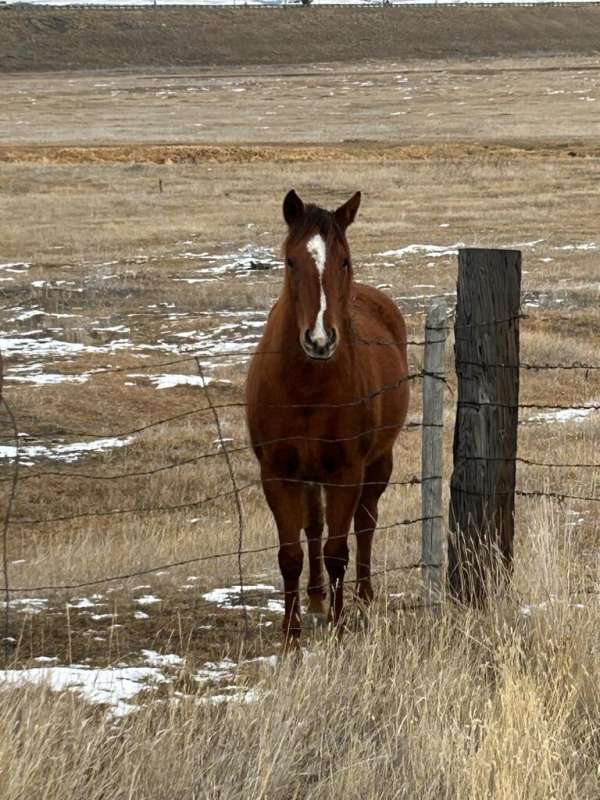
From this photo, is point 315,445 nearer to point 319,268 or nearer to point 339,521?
point 339,521

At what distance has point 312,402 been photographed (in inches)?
234

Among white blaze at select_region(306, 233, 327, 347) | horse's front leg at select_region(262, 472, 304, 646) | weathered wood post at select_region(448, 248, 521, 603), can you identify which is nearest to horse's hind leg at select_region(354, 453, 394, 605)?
horse's front leg at select_region(262, 472, 304, 646)

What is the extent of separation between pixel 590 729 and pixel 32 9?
401 feet

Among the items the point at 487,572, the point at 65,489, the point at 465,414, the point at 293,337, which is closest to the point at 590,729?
the point at 487,572

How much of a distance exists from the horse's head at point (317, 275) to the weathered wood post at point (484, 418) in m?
0.55

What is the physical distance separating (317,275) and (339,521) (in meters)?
1.27

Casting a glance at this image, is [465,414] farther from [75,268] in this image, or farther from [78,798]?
[75,268]

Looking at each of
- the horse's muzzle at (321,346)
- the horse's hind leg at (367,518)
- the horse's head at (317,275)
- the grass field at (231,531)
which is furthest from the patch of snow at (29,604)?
the horse's muzzle at (321,346)

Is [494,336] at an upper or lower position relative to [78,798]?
upper

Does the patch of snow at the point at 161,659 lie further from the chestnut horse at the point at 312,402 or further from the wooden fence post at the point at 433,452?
the wooden fence post at the point at 433,452

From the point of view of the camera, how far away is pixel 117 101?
78750mm

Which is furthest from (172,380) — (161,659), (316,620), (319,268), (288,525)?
(161,659)

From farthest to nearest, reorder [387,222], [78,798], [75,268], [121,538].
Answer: [387,222] < [75,268] < [121,538] < [78,798]

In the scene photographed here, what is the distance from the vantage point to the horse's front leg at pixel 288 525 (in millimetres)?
6113
